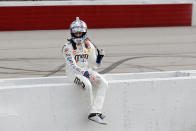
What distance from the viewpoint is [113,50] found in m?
13.7

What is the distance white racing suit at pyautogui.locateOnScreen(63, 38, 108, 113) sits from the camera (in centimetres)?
496

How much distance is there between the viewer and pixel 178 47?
14422mm

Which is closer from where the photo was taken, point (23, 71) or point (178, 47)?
point (23, 71)

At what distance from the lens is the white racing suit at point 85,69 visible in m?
4.96

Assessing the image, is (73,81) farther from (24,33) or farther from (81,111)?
(24,33)

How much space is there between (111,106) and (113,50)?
340 inches

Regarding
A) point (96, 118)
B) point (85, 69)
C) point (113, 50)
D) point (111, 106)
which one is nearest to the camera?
point (96, 118)

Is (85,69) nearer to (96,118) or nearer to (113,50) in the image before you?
(96,118)

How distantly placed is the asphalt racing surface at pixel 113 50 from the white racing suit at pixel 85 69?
4.26 metres

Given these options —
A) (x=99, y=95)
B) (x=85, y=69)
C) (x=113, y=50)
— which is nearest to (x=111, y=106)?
(x=99, y=95)

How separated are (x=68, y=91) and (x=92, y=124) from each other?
0.57 metres

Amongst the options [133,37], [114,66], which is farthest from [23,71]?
[133,37]

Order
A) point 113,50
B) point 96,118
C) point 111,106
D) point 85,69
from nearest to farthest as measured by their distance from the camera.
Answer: point 96,118, point 111,106, point 85,69, point 113,50

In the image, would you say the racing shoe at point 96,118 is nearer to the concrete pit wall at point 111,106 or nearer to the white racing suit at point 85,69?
the white racing suit at point 85,69
